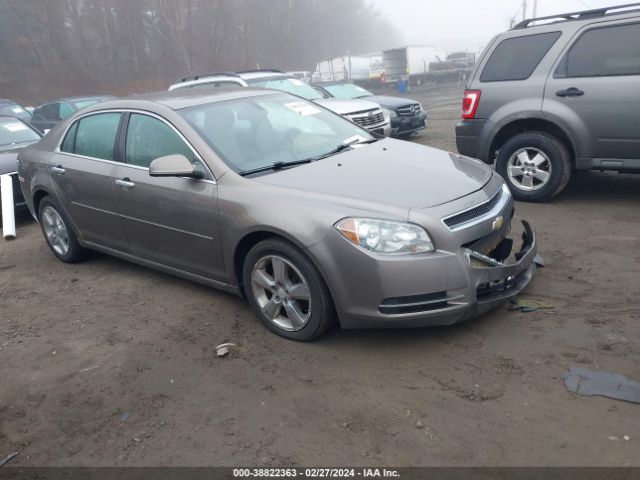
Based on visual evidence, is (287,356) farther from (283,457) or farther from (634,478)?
(634,478)

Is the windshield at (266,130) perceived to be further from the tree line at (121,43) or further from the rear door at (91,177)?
the tree line at (121,43)

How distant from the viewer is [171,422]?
3.06 m

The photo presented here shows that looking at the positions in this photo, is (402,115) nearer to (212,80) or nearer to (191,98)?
(212,80)

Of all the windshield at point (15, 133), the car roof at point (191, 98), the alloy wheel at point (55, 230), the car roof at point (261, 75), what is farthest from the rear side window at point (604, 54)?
the windshield at point (15, 133)

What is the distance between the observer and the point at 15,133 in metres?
9.01

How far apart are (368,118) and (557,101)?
4855 millimetres

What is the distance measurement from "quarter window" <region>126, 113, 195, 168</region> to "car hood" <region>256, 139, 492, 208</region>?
823mm

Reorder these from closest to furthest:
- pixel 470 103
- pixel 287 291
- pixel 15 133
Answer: pixel 287 291
pixel 470 103
pixel 15 133

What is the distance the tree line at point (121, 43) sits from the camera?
1378 inches

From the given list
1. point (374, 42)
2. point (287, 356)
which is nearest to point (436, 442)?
point (287, 356)

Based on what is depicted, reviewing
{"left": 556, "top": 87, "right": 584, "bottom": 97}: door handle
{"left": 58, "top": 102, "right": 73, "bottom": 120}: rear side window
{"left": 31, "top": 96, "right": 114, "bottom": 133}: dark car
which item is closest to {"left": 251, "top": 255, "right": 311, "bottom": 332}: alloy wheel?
{"left": 556, "top": 87, "right": 584, "bottom": 97}: door handle

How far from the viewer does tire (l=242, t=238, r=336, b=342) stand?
349cm

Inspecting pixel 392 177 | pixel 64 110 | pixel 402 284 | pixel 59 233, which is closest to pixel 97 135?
pixel 59 233

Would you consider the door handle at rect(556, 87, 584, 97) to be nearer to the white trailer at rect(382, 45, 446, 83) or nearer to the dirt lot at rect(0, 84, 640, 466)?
the dirt lot at rect(0, 84, 640, 466)
